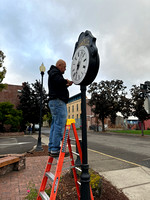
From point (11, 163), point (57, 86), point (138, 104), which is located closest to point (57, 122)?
point (57, 86)

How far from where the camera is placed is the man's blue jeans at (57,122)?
240 cm

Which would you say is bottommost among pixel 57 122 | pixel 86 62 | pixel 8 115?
pixel 57 122

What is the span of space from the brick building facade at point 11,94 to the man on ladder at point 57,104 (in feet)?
99.5

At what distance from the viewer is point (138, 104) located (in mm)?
20219

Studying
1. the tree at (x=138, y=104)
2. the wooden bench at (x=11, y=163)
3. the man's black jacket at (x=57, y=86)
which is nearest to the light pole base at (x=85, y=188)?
the man's black jacket at (x=57, y=86)

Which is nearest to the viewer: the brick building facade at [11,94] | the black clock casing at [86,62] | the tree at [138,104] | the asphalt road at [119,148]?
the black clock casing at [86,62]

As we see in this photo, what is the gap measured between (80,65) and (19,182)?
3.39m

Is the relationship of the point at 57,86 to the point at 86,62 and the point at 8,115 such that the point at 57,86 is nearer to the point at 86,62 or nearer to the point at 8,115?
the point at 86,62

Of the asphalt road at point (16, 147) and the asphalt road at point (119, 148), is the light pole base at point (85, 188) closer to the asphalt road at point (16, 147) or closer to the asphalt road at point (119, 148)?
the asphalt road at point (119, 148)

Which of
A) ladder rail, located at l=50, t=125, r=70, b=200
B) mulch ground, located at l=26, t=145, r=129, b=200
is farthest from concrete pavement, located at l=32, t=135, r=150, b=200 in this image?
ladder rail, located at l=50, t=125, r=70, b=200

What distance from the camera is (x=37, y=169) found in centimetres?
499

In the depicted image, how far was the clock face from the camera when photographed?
87.8 inches

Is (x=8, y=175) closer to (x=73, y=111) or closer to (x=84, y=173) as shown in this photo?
(x=84, y=173)

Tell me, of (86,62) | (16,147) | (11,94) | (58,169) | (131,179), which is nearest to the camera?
(58,169)
